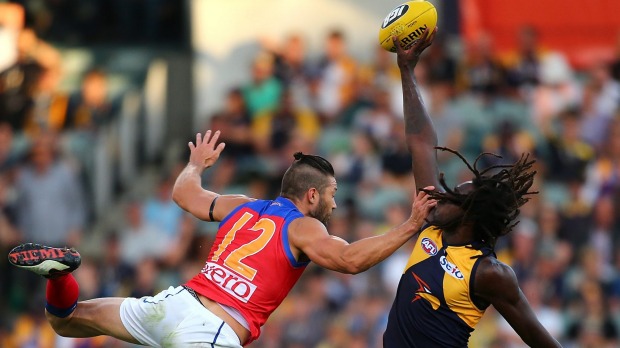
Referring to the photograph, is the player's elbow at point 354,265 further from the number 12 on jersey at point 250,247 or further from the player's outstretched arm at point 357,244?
the number 12 on jersey at point 250,247

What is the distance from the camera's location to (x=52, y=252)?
772cm

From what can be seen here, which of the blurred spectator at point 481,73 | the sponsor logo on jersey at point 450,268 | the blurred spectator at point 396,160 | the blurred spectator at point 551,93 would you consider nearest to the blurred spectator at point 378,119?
the blurred spectator at point 396,160

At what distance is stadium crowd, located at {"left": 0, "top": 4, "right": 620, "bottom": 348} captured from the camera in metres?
12.7

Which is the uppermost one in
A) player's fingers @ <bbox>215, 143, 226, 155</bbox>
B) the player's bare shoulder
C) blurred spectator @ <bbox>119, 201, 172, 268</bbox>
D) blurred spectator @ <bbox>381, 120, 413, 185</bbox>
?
player's fingers @ <bbox>215, 143, 226, 155</bbox>

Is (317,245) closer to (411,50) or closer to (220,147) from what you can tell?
(220,147)

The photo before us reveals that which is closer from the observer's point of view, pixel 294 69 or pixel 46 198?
pixel 46 198

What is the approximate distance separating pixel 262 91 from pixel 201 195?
7612 millimetres

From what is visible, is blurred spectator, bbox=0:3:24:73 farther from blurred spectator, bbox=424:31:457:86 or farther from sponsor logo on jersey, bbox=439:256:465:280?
sponsor logo on jersey, bbox=439:256:465:280

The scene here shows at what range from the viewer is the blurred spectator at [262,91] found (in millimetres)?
15320

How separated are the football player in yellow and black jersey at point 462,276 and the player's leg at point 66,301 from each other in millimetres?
1867

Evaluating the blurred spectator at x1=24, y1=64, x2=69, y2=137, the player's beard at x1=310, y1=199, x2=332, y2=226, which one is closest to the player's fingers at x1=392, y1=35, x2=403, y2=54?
the player's beard at x1=310, y1=199, x2=332, y2=226

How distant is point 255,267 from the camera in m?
7.29

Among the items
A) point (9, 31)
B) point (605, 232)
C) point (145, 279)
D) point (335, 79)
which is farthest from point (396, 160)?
point (9, 31)

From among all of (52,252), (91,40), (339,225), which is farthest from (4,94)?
(52,252)
